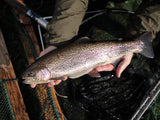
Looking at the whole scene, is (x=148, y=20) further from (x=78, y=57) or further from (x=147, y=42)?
(x=78, y=57)

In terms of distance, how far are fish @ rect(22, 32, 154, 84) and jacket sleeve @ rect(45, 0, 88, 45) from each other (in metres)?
0.39

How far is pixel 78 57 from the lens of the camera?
206 centimetres

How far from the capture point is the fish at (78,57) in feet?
6.60

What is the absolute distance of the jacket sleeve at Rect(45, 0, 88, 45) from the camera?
2348mm

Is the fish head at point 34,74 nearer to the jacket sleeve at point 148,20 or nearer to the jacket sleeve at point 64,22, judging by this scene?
the jacket sleeve at point 64,22

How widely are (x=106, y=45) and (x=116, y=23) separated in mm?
1931

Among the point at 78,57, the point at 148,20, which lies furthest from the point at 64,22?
the point at 148,20

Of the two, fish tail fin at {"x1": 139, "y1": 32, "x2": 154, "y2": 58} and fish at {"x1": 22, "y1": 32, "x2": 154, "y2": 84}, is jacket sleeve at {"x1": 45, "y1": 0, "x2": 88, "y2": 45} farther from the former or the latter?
fish tail fin at {"x1": 139, "y1": 32, "x2": 154, "y2": 58}

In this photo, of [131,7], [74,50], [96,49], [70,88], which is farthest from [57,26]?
[131,7]

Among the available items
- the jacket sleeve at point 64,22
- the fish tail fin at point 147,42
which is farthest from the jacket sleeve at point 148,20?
the jacket sleeve at point 64,22

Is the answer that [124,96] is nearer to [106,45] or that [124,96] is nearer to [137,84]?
[137,84]

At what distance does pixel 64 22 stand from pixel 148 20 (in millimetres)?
1528

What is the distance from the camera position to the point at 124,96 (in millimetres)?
2904

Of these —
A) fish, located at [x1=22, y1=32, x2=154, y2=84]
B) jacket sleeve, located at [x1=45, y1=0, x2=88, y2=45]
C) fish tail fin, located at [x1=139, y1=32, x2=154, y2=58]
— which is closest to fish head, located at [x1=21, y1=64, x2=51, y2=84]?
fish, located at [x1=22, y1=32, x2=154, y2=84]
